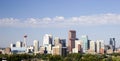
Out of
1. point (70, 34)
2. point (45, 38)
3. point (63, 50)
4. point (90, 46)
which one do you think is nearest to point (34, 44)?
point (45, 38)

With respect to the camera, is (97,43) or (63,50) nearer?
(63,50)

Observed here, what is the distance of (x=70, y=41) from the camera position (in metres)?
130

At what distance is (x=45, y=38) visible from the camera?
142 meters

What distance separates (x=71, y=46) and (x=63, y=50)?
37520 mm

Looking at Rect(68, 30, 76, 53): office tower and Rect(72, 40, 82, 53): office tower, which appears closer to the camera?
Rect(72, 40, 82, 53): office tower

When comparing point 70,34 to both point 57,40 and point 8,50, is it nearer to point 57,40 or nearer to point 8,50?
point 57,40

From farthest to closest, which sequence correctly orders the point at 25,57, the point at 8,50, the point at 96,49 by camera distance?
the point at 96,49, the point at 8,50, the point at 25,57

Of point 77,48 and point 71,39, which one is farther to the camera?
point 71,39

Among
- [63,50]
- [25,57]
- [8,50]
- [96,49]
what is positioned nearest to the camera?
[25,57]

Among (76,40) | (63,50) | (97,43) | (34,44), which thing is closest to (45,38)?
(34,44)

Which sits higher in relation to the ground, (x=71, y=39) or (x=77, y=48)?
(x=71, y=39)

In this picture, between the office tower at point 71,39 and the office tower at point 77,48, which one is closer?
the office tower at point 77,48

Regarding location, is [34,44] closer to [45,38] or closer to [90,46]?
[45,38]

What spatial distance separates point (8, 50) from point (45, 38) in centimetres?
2899
